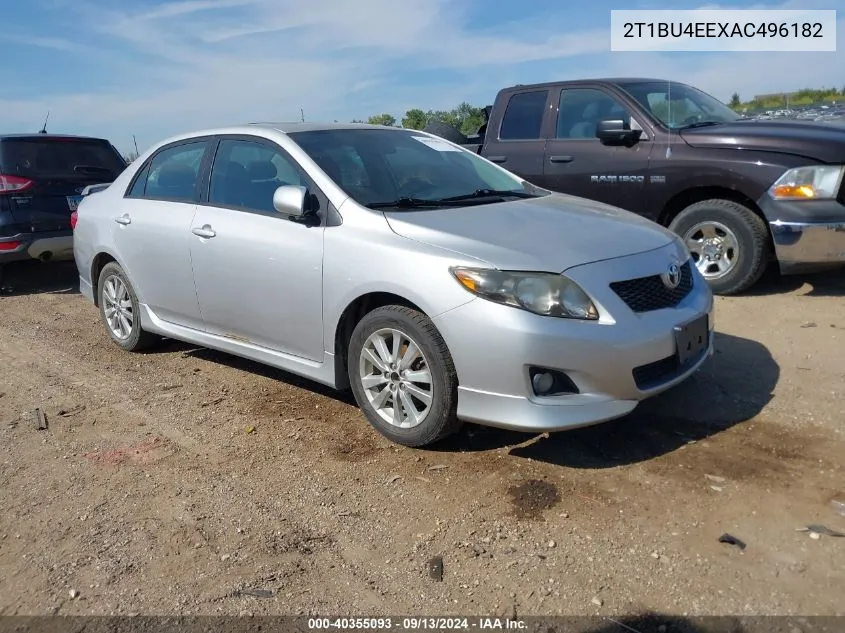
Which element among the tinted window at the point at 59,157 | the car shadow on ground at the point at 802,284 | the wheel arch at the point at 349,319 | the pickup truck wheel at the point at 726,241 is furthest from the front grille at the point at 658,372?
the tinted window at the point at 59,157

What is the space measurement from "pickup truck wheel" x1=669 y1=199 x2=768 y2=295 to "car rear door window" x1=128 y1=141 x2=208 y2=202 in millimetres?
3926

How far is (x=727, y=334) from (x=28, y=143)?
7.35m

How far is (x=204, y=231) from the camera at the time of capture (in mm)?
4562

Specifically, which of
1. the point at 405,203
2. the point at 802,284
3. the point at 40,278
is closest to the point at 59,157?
the point at 40,278

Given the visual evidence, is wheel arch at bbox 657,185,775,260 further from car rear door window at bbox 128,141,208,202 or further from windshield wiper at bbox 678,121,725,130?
car rear door window at bbox 128,141,208,202

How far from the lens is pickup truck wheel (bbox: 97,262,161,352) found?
546 centimetres

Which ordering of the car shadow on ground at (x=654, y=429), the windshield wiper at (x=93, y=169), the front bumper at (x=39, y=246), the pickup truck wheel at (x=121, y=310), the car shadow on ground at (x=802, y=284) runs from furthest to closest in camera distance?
the windshield wiper at (x=93, y=169)
the front bumper at (x=39, y=246)
the car shadow on ground at (x=802, y=284)
the pickup truck wheel at (x=121, y=310)
the car shadow on ground at (x=654, y=429)

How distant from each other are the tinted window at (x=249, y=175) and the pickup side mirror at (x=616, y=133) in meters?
3.33

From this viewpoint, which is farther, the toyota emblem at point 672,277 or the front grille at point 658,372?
the toyota emblem at point 672,277

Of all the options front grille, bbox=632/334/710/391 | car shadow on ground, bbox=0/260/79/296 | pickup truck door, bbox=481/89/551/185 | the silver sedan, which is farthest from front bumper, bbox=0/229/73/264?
front grille, bbox=632/334/710/391

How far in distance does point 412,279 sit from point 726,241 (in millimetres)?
3689

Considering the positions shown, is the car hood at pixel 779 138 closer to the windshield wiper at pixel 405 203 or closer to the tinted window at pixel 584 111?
the tinted window at pixel 584 111

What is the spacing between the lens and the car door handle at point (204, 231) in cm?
452

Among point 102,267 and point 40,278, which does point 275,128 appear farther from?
point 40,278
